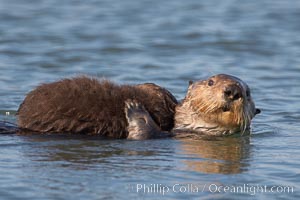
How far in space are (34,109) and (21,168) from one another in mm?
899

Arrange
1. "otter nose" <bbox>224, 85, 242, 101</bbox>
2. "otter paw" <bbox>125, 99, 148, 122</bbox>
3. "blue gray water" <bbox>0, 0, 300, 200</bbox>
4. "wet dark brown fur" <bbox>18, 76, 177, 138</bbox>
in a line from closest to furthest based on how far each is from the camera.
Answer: "blue gray water" <bbox>0, 0, 300, 200</bbox> → "wet dark brown fur" <bbox>18, 76, 177, 138</bbox> → "otter paw" <bbox>125, 99, 148, 122</bbox> → "otter nose" <bbox>224, 85, 242, 101</bbox>

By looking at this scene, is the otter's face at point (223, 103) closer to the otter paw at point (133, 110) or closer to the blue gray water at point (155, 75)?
the blue gray water at point (155, 75)

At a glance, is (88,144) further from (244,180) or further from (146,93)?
(244,180)

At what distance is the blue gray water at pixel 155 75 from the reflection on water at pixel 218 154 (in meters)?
0.01

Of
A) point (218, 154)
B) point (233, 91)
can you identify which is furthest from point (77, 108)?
point (233, 91)

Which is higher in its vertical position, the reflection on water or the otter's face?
the otter's face

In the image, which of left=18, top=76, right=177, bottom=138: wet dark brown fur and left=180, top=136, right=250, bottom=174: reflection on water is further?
left=18, top=76, right=177, bottom=138: wet dark brown fur

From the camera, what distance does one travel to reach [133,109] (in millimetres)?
7246

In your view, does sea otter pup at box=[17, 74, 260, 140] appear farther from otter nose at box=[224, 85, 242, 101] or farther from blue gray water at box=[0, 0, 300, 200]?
blue gray water at box=[0, 0, 300, 200]

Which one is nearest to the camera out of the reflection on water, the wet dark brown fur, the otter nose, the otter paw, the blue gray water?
the blue gray water

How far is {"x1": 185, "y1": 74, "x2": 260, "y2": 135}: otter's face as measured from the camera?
292 inches

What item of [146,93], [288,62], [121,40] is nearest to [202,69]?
[288,62]

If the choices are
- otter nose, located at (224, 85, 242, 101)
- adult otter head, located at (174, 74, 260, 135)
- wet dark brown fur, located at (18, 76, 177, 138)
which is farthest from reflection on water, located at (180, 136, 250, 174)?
wet dark brown fur, located at (18, 76, 177, 138)

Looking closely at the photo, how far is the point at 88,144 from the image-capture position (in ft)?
23.6
